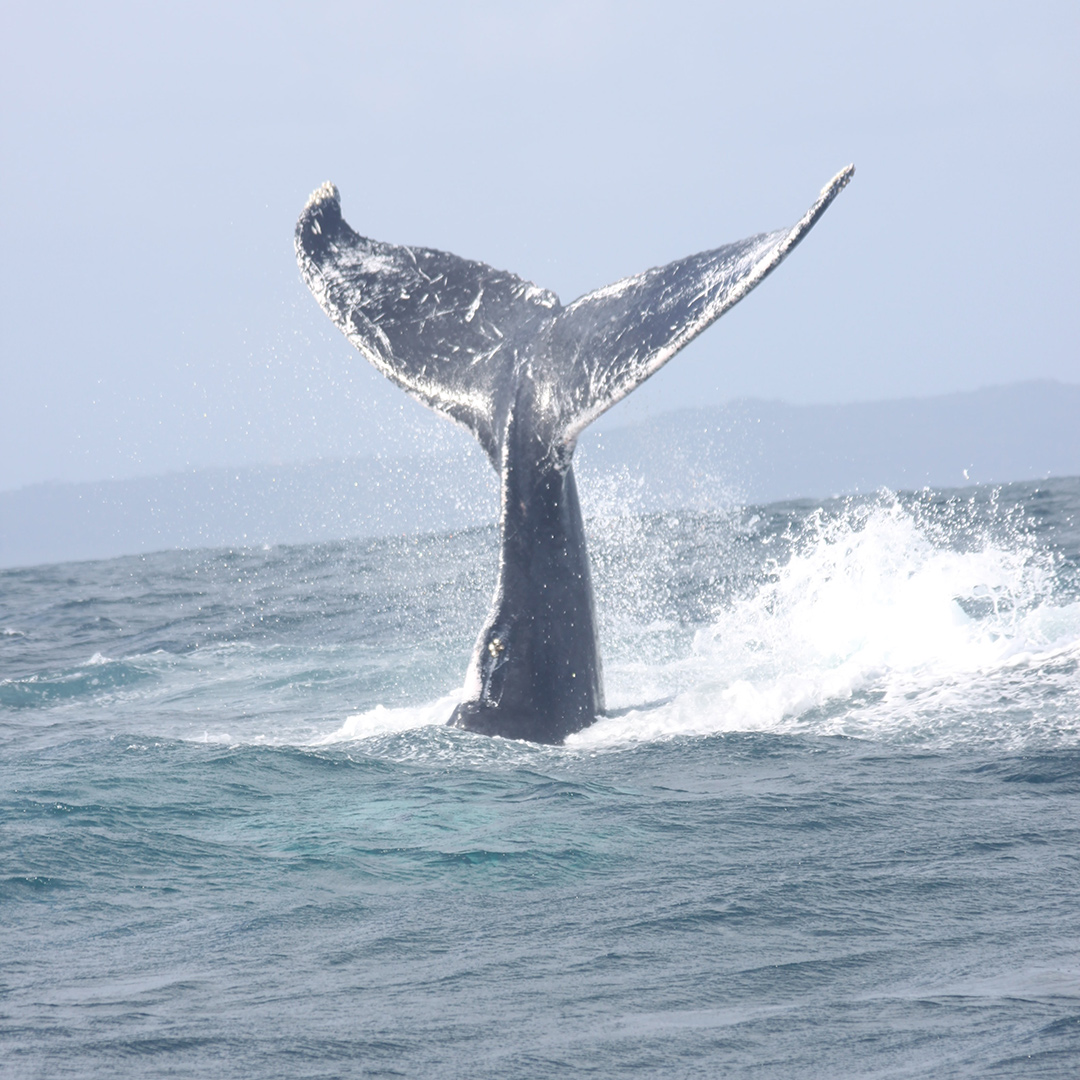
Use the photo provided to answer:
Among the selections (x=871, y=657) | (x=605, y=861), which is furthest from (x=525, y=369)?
(x=871, y=657)

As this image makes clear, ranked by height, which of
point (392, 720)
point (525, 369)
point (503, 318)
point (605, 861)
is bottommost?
point (605, 861)

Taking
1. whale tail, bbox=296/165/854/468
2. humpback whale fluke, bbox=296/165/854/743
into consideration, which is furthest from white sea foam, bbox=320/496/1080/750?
whale tail, bbox=296/165/854/468

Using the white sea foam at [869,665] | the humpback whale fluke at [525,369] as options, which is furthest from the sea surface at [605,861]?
the humpback whale fluke at [525,369]

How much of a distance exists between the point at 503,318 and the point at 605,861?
3.72 m

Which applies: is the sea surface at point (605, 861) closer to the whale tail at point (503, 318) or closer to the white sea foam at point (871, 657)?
the white sea foam at point (871, 657)

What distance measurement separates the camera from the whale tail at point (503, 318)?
20.6ft

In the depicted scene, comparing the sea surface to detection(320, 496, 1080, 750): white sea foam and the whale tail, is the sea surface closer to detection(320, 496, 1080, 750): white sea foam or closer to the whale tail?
detection(320, 496, 1080, 750): white sea foam

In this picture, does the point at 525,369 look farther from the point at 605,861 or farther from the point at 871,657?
the point at 871,657

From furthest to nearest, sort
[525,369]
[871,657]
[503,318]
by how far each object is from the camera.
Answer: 1. [871,657]
2. [503,318]
3. [525,369]

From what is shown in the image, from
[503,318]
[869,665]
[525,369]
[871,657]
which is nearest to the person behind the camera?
[525,369]

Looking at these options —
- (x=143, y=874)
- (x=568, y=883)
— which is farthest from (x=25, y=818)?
(x=568, y=883)

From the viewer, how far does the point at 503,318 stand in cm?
783

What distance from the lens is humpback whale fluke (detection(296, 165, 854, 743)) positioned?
6566 millimetres

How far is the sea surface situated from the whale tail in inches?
83.1
